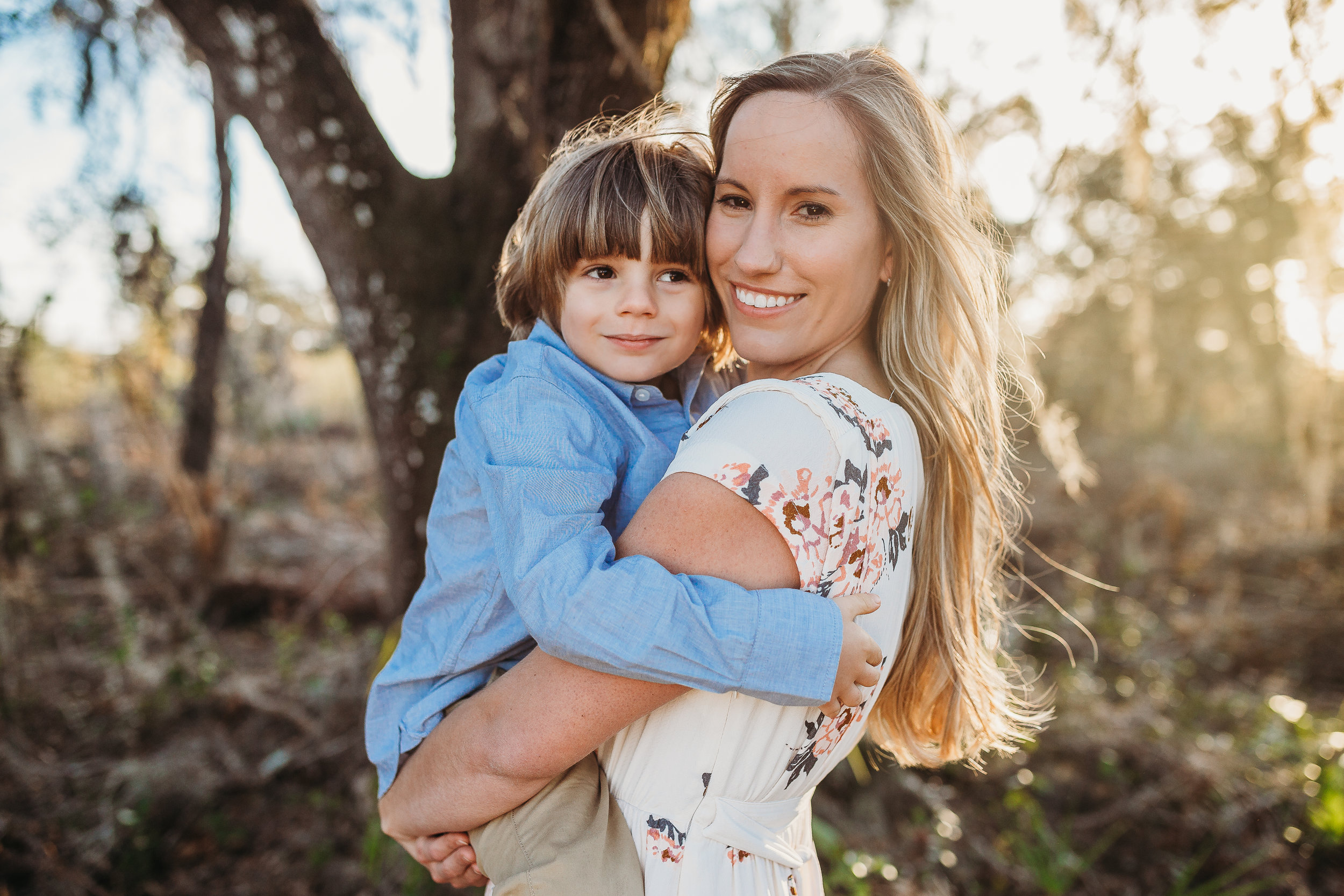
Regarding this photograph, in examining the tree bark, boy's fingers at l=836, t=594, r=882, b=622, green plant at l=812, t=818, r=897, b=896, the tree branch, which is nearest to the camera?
boy's fingers at l=836, t=594, r=882, b=622

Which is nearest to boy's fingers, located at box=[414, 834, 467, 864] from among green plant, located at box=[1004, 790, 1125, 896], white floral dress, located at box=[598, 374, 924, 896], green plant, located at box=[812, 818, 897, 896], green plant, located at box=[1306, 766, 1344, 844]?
white floral dress, located at box=[598, 374, 924, 896]

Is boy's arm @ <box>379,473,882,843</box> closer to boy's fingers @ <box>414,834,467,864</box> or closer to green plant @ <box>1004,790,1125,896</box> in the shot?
boy's fingers @ <box>414,834,467,864</box>

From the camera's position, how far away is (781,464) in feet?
3.51

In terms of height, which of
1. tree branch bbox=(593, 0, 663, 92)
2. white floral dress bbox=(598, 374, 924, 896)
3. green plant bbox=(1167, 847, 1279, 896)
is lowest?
green plant bbox=(1167, 847, 1279, 896)

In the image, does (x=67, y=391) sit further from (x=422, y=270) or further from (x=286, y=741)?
(x=422, y=270)

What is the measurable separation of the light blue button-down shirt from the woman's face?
0.28 metres

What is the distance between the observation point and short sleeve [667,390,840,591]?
3.49ft

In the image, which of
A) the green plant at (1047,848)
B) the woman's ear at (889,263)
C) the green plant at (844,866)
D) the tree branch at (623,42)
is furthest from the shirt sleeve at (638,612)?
the green plant at (1047,848)

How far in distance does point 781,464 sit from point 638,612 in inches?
11.3

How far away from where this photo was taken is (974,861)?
344 cm

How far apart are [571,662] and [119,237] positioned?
5327 mm

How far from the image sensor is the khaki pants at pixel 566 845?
1208 millimetres

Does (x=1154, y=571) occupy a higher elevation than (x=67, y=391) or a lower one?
lower

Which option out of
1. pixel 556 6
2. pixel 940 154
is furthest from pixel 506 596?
pixel 556 6
